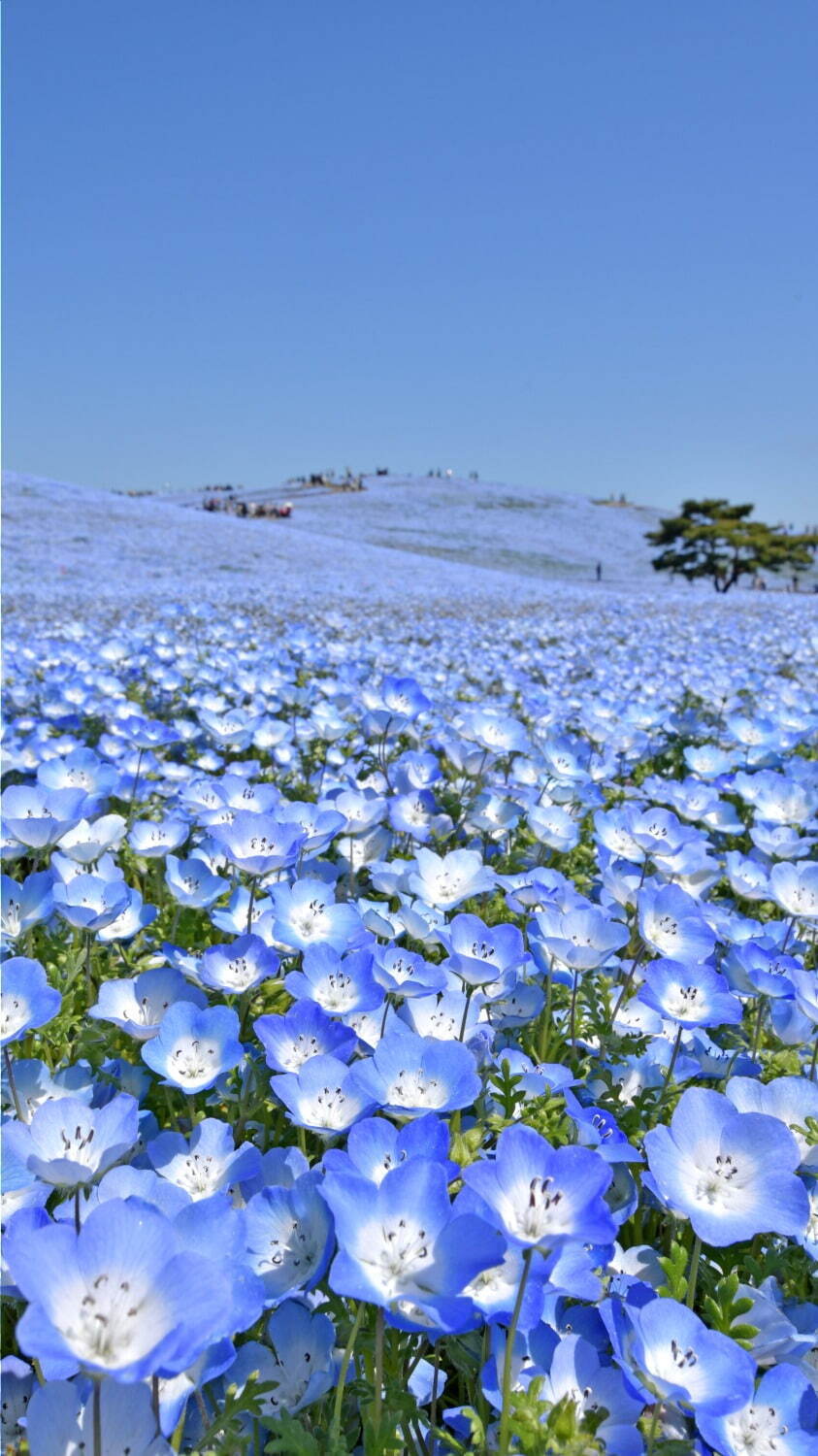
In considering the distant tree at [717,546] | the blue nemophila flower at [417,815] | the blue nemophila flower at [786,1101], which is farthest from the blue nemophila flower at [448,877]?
the distant tree at [717,546]

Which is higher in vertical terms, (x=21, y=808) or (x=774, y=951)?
(x=21, y=808)

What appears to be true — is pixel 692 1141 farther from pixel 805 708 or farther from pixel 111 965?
pixel 805 708

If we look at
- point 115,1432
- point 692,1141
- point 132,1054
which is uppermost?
point 692,1141

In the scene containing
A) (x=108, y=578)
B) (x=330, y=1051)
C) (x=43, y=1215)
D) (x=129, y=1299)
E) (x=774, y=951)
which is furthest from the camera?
(x=108, y=578)

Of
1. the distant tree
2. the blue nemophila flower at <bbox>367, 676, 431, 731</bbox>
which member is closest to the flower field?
the blue nemophila flower at <bbox>367, 676, 431, 731</bbox>

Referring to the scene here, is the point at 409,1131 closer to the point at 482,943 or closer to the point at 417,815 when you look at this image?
the point at 482,943

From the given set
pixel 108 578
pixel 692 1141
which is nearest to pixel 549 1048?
pixel 692 1141

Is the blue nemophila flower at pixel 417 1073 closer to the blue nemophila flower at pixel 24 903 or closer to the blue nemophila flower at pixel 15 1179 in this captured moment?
the blue nemophila flower at pixel 15 1179
